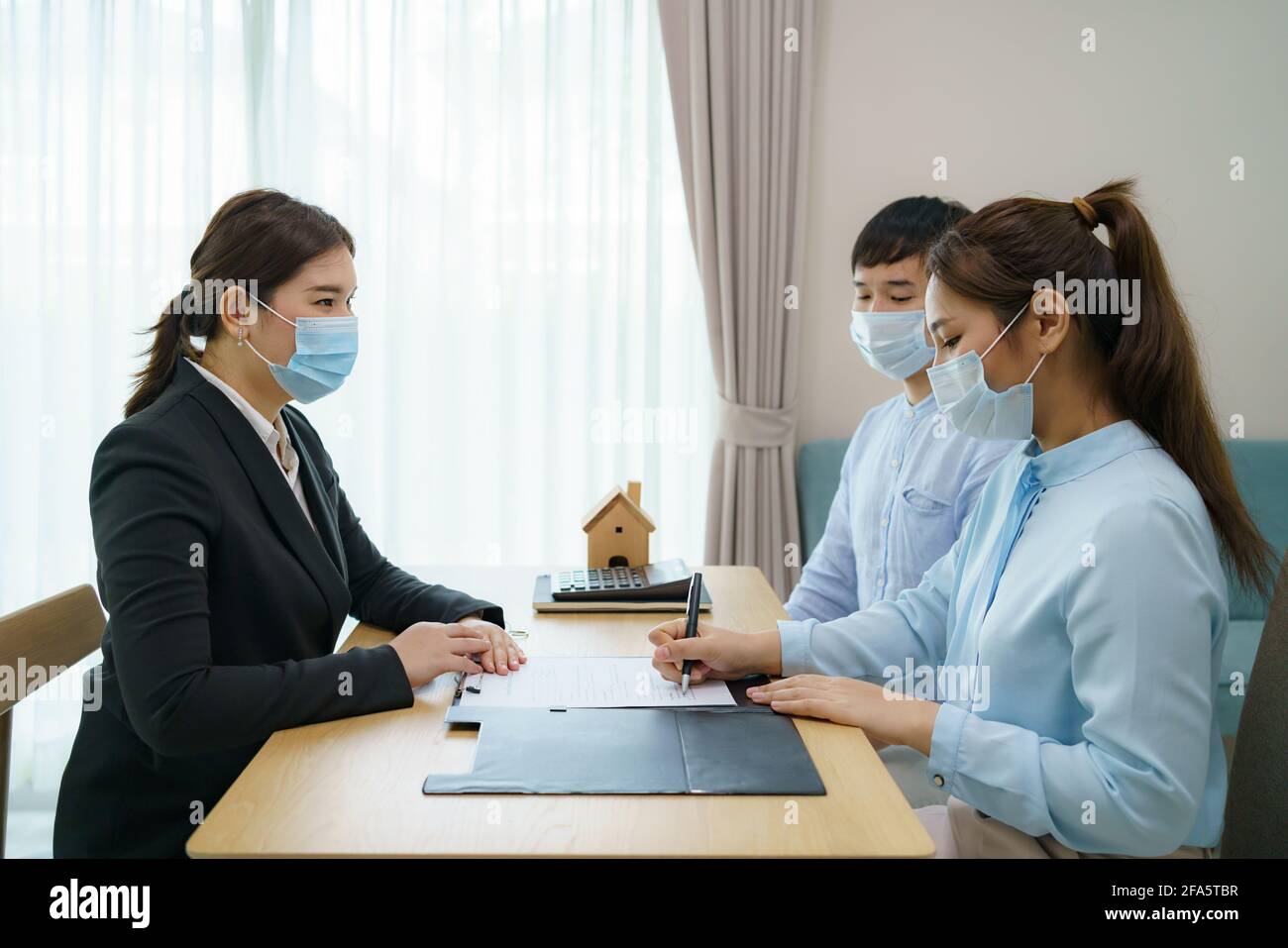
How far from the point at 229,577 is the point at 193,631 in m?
0.16

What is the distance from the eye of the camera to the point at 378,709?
124 centimetres

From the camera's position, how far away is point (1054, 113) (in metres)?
2.94

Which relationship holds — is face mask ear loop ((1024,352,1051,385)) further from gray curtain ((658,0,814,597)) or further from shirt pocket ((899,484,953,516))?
gray curtain ((658,0,814,597))

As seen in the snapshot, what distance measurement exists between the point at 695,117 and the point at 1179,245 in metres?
1.47

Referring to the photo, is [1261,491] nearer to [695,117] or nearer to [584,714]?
[695,117]

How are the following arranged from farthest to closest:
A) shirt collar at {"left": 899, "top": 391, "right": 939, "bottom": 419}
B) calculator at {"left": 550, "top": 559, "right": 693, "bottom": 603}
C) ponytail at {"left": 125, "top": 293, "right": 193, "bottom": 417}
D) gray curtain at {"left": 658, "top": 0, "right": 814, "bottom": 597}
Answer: gray curtain at {"left": 658, "top": 0, "right": 814, "bottom": 597}, shirt collar at {"left": 899, "top": 391, "right": 939, "bottom": 419}, calculator at {"left": 550, "top": 559, "right": 693, "bottom": 603}, ponytail at {"left": 125, "top": 293, "right": 193, "bottom": 417}

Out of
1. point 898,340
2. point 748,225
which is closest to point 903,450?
point 898,340

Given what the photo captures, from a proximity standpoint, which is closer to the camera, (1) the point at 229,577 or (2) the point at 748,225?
(1) the point at 229,577

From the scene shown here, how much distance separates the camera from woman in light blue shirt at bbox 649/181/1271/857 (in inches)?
42.8

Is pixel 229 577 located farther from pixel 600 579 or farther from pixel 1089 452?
pixel 1089 452

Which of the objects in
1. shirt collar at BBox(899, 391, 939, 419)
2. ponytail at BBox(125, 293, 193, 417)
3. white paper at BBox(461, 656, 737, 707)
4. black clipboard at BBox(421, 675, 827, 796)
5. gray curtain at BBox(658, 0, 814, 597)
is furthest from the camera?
gray curtain at BBox(658, 0, 814, 597)

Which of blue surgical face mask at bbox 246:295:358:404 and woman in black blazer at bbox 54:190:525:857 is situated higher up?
blue surgical face mask at bbox 246:295:358:404

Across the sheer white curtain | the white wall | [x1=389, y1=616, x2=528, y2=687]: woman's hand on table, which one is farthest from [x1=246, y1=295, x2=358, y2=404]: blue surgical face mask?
the white wall

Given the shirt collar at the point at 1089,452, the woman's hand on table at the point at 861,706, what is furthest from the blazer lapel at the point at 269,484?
the shirt collar at the point at 1089,452
